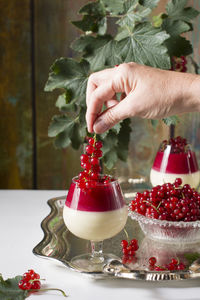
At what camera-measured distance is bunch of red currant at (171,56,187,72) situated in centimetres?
183

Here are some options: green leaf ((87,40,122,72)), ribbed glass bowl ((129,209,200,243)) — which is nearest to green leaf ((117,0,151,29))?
green leaf ((87,40,122,72))

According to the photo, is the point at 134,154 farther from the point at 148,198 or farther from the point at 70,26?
the point at 148,198

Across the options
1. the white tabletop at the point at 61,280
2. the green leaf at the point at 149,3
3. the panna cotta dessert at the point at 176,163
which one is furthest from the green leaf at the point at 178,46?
the white tabletop at the point at 61,280

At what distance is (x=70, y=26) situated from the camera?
227cm

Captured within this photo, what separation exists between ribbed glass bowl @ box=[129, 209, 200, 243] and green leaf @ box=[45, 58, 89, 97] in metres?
Answer: 0.65

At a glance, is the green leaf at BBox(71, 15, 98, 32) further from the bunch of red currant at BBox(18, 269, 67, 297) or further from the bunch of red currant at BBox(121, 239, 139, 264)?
the bunch of red currant at BBox(18, 269, 67, 297)

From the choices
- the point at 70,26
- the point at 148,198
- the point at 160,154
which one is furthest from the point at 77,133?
the point at 148,198

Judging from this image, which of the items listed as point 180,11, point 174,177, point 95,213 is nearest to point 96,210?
point 95,213

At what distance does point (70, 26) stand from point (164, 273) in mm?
1545

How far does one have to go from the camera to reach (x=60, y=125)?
196 centimetres

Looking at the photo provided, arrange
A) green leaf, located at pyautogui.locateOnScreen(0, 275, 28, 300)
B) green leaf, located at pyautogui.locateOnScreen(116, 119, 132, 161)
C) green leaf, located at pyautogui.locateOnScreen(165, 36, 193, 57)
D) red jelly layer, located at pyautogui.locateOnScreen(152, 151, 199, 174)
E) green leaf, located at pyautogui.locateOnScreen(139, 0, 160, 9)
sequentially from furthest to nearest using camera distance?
green leaf, located at pyautogui.locateOnScreen(116, 119, 132, 161)
green leaf, located at pyautogui.locateOnScreen(165, 36, 193, 57)
green leaf, located at pyautogui.locateOnScreen(139, 0, 160, 9)
red jelly layer, located at pyautogui.locateOnScreen(152, 151, 199, 174)
green leaf, located at pyautogui.locateOnScreen(0, 275, 28, 300)

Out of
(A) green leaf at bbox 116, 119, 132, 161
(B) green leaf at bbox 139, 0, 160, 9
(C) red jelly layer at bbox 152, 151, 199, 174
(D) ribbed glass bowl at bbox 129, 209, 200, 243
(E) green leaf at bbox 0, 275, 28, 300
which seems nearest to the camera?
→ (E) green leaf at bbox 0, 275, 28, 300

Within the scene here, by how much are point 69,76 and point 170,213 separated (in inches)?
30.0

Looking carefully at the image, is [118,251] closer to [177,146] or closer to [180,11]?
[177,146]
